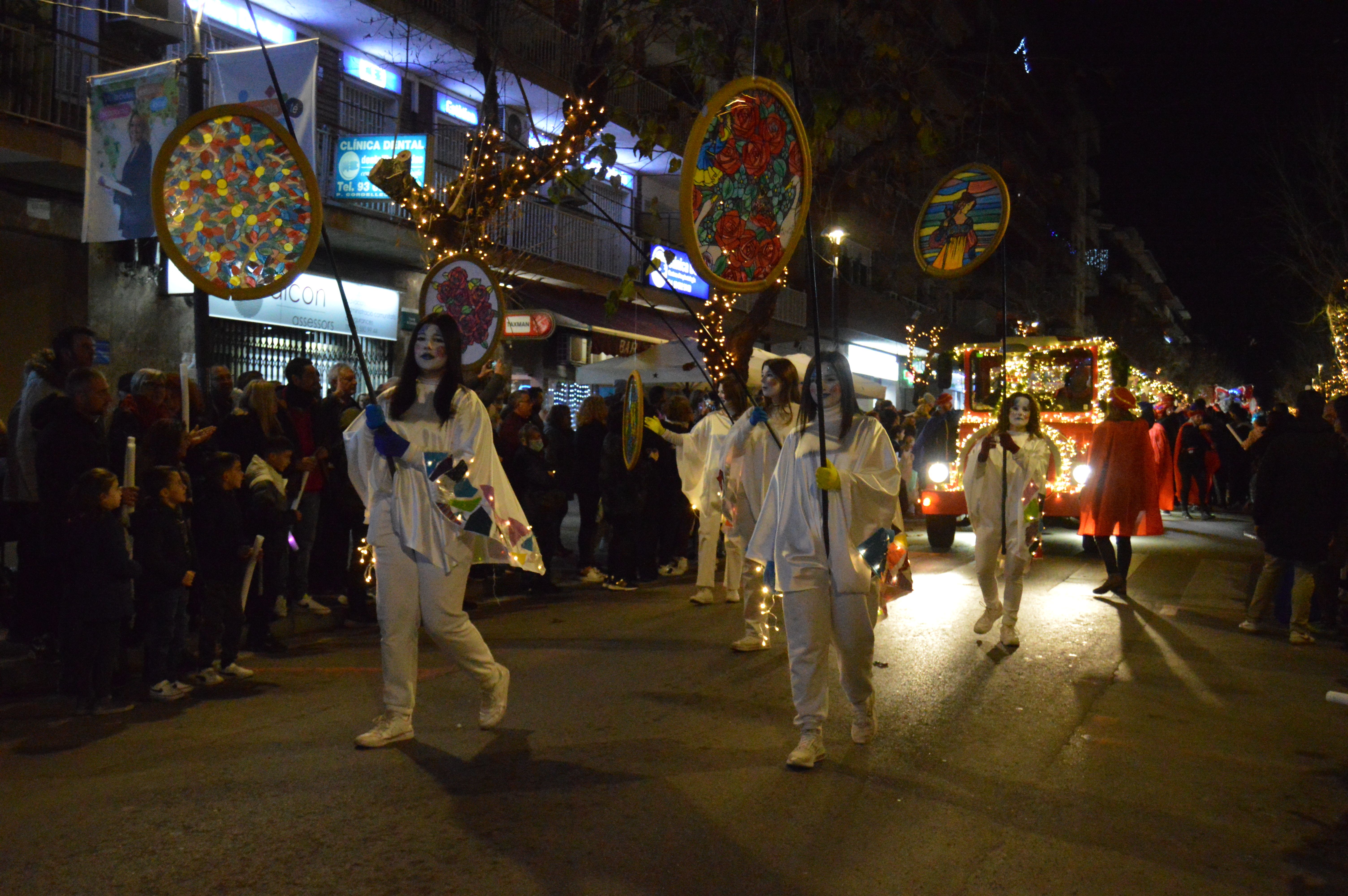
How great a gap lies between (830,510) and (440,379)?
2044 millimetres

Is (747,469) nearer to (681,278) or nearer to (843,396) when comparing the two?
(843,396)

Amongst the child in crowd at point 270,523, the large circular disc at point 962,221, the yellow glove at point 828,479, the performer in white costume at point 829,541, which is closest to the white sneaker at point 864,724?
the performer in white costume at point 829,541

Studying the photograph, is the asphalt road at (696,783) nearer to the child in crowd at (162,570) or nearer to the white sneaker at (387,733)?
the white sneaker at (387,733)

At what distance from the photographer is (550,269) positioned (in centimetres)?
1997

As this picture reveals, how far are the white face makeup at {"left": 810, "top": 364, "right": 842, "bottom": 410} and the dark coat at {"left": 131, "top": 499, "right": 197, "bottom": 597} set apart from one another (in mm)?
3725

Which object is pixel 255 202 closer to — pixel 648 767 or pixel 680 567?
pixel 648 767

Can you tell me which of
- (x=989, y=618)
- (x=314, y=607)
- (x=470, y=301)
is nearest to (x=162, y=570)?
(x=314, y=607)

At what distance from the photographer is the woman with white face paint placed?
7.95 meters

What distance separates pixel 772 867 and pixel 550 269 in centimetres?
1704

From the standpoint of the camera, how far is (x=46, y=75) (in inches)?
484

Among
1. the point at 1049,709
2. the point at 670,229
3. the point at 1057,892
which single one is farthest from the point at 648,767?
the point at 670,229

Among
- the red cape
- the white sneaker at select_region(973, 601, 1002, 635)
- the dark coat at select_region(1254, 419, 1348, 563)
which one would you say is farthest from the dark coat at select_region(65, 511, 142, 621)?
the red cape

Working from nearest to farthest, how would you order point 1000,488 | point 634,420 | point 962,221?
point 1000,488, point 634,420, point 962,221

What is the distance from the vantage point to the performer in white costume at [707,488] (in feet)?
30.8
